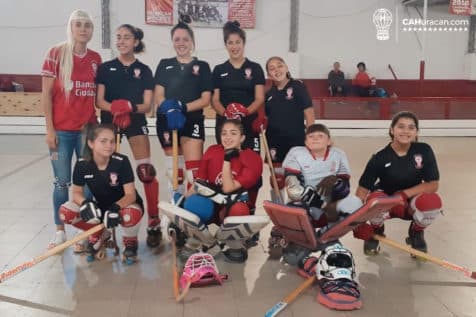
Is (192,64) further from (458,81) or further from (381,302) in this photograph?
(458,81)

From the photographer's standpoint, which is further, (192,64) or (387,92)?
(387,92)

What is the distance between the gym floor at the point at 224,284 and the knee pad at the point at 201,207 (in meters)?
0.33

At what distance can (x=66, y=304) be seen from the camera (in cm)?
237

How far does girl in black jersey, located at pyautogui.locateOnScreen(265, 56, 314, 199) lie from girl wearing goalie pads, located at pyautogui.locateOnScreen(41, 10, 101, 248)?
118cm

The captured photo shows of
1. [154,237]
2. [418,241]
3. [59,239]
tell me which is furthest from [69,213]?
[418,241]

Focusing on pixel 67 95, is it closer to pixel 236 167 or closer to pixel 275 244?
pixel 236 167

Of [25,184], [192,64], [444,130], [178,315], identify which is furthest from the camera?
[444,130]

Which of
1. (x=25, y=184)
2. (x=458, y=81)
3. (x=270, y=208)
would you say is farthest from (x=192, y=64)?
(x=458, y=81)

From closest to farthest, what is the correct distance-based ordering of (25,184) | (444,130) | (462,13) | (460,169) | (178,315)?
(178,315), (25,184), (460,169), (444,130), (462,13)

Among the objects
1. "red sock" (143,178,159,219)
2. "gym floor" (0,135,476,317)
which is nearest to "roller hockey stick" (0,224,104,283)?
"gym floor" (0,135,476,317)

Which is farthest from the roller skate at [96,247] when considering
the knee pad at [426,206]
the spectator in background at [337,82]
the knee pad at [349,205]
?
the spectator in background at [337,82]

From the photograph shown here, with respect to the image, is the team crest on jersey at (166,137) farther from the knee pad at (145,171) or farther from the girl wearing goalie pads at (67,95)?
the girl wearing goalie pads at (67,95)

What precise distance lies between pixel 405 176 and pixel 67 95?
7.09 ft

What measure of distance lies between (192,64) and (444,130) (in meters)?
8.45
